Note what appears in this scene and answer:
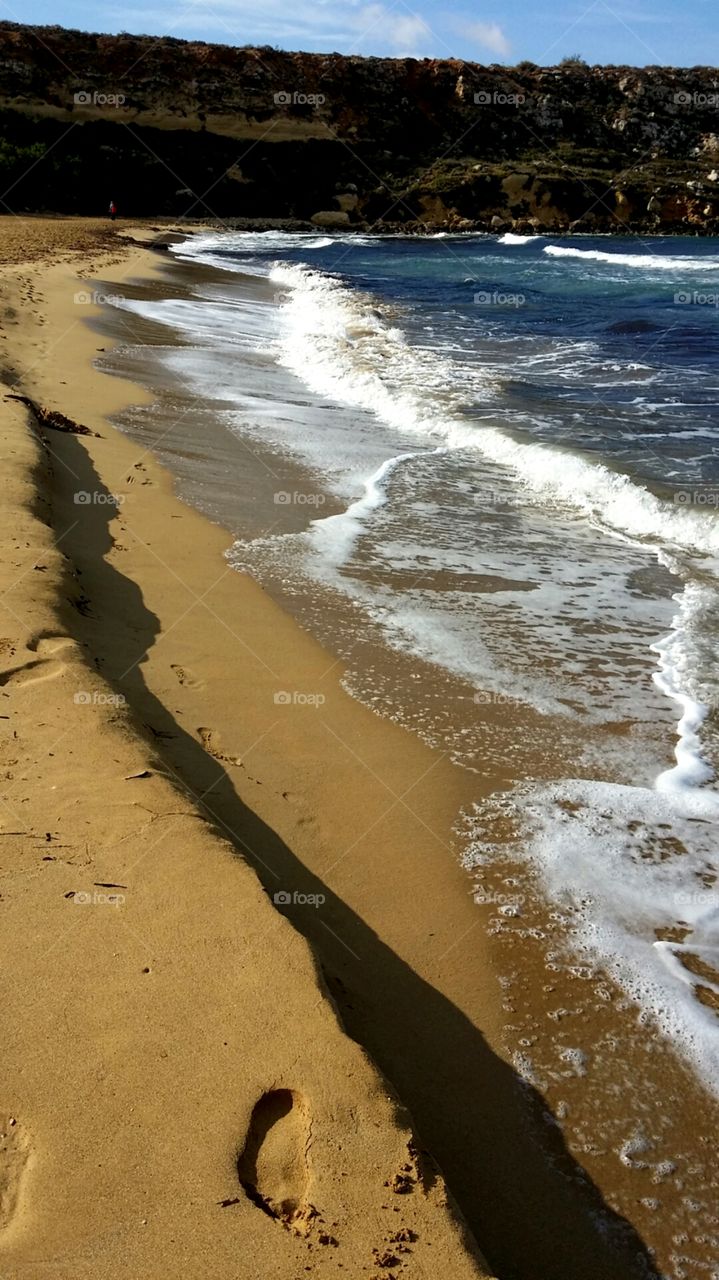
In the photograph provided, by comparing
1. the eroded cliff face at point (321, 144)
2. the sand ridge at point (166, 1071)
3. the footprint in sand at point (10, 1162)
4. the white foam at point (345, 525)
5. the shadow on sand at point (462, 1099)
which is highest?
the eroded cliff face at point (321, 144)

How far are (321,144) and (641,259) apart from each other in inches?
867

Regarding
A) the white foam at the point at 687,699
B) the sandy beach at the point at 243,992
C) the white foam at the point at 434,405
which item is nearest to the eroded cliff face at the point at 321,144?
the white foam at the point at 434,405

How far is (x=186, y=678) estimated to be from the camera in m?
4.82

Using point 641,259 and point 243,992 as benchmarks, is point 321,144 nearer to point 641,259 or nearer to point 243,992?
point 641,259

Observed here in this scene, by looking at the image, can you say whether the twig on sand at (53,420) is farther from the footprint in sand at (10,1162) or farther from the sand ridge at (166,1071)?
the footprint in sand at (10,1162)

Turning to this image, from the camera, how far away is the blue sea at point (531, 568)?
3.76 metres

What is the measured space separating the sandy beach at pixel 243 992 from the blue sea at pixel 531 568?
0.43 metres

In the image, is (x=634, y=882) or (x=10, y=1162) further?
(x=634, y=882)


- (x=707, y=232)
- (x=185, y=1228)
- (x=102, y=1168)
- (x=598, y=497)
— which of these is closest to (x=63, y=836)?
(x=102, y=1168)

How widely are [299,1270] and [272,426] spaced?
885 cm

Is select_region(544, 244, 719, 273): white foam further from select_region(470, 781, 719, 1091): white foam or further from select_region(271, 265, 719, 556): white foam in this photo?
select_region(470, 781, 719, 1091): white foam

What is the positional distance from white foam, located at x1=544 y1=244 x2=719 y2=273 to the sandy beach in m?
30.7

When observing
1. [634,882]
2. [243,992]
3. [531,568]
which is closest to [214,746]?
[243,992]

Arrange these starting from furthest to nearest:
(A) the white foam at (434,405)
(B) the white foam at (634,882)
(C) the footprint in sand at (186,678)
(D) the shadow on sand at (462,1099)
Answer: (A) the white foam at (434,405), (C) the footprint in sand at (186,678), (B) the white foam at (634,882), (D) the shadow on sand at (462,1099)
